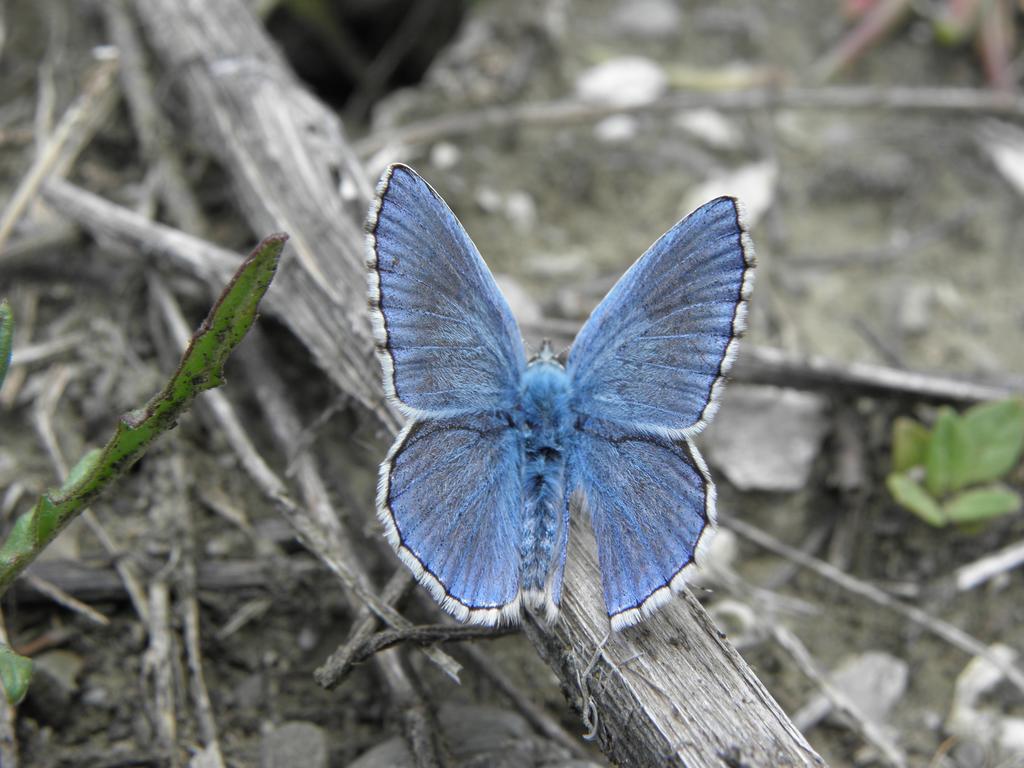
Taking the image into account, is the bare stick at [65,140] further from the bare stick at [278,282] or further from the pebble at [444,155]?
the pebble at [444,155]

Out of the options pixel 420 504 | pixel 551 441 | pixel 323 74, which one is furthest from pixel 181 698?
pixel 323 74

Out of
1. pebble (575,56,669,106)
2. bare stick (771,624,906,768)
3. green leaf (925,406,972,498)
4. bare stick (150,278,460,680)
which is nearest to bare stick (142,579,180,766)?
bare stick (150,278,460,680)

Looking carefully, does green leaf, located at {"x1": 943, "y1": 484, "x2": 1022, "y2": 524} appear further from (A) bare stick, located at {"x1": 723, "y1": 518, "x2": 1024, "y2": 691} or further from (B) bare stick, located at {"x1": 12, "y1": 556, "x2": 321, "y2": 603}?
(B) bare stick, located at {"x1": 12, "y1": 556, "x2": 321, "y2": 603}

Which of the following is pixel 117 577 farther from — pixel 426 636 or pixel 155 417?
pixel 426 636

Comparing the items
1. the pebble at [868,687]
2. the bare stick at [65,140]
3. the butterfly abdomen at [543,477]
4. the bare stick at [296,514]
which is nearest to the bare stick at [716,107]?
the bare stick at [65,140]

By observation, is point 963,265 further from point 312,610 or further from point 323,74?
point 323,74

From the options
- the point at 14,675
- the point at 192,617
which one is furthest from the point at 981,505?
the point at 14,675
